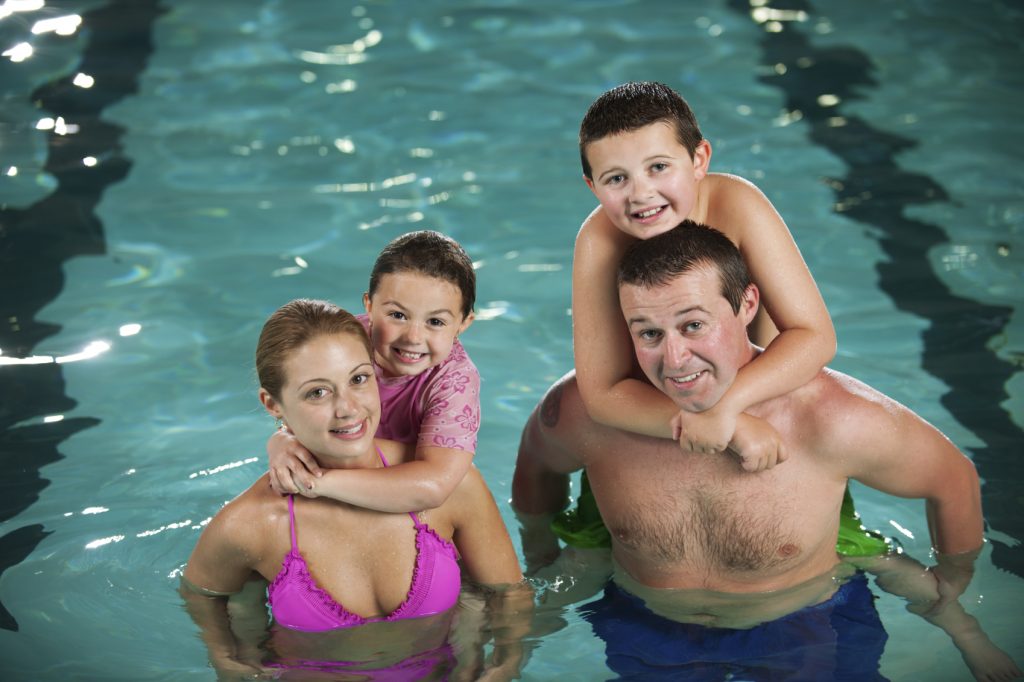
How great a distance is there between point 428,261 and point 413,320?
167 mm

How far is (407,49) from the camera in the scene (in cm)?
852

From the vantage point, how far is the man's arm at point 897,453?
10.7 ft

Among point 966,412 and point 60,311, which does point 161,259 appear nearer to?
point 60,311

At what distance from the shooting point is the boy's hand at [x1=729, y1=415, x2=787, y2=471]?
10.2 feet

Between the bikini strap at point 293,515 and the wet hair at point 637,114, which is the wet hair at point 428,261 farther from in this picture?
the bikini strap at point 293,515

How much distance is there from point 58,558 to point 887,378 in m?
3.33

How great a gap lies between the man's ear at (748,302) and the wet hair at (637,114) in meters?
0.43

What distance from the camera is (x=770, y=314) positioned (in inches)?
131

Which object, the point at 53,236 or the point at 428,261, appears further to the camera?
the point at 53,236

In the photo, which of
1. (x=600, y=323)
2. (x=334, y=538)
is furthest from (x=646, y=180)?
(x=334, y=538)

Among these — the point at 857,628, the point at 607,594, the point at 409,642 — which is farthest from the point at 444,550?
the point at 857,628

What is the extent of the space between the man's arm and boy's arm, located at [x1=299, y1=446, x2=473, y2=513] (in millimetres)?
Result: 1016

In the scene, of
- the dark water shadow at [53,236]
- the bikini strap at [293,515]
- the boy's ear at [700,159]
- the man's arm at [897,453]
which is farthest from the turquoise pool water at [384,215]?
the boy's ear at [700,159]

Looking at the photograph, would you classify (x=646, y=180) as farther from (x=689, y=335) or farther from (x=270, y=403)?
(x=270, y=403)
